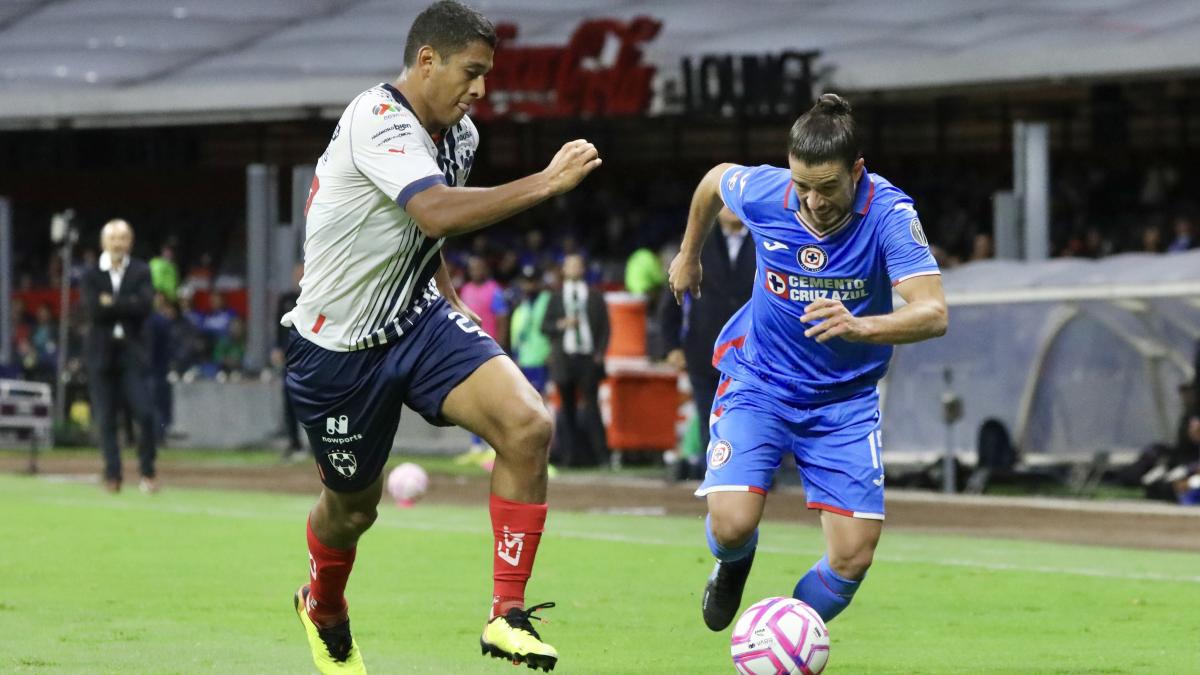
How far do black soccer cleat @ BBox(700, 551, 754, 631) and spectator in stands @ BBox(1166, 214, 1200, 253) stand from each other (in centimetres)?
1665

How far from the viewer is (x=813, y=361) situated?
7.86 metres

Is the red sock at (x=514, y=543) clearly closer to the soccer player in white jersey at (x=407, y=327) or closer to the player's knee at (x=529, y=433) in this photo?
the soccer player in white jersey at (x=407, y=327)

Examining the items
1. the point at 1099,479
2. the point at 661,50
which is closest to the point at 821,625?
the point at 1099,479

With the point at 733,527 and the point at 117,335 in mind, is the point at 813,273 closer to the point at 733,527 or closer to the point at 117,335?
the point at 733,527

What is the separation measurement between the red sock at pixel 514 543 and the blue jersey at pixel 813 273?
130 cm

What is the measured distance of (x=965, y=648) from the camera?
8547 millimetres

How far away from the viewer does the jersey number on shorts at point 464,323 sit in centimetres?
729

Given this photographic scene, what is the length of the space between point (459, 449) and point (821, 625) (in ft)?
56.3

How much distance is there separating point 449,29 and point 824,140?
1.34 m

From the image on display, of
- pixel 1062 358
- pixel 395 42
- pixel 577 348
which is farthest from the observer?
pixel 395 42

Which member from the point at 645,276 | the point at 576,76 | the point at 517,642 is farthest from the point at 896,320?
the point at 576,76

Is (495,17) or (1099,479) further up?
(495,17)

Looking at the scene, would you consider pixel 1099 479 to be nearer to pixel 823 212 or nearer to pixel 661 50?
pixel 823 212

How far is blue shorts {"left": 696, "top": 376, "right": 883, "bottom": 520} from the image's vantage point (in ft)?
25.4
